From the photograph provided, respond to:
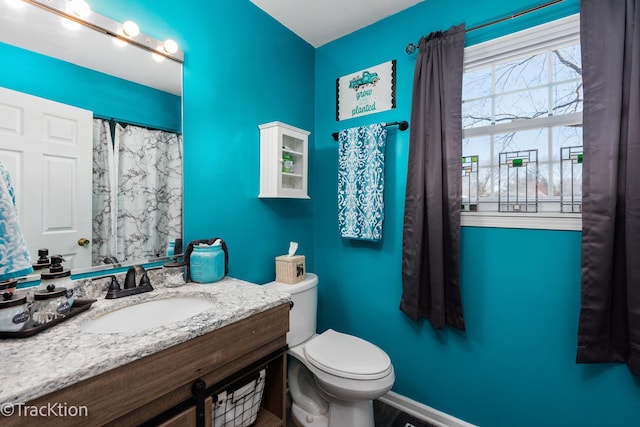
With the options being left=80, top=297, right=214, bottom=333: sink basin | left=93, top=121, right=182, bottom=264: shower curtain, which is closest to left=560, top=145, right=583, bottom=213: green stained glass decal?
left=80, top=297, right=214, bottom=333: sink basin

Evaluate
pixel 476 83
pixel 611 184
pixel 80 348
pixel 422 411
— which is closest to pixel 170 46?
pixel 80 348

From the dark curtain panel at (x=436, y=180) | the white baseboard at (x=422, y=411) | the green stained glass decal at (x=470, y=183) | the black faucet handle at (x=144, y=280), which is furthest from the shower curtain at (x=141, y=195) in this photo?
the white baseboard at (x=422, y=411)

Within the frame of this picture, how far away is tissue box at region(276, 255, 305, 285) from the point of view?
1.76 m

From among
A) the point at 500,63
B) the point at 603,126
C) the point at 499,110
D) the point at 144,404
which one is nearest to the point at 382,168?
the point at 499,110

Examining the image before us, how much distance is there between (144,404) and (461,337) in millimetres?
1560

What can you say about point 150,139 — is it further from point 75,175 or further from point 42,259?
point 42,259

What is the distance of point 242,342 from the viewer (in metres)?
1.02

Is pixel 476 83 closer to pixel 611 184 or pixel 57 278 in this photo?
pixel 611 184

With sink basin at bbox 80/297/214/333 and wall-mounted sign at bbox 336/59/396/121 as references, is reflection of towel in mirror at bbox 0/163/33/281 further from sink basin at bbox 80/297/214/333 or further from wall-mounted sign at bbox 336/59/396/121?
wall-mounted sign at bbox 336/59/396/121

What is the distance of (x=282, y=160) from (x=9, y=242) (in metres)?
1.25

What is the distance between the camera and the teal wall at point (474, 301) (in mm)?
1360

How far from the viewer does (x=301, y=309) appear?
172 cm

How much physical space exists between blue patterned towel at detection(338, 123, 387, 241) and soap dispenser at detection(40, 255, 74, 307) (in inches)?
55.5

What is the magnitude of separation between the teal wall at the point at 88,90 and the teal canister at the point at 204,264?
615 millimetres
